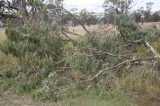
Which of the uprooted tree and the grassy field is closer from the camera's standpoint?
the uprooted tree

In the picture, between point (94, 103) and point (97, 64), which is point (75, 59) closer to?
point (97, 64)

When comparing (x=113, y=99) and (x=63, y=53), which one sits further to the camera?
(x=63, y=53)

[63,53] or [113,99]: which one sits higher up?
[63,53]

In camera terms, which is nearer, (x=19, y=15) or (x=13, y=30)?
(x=13, y=30)

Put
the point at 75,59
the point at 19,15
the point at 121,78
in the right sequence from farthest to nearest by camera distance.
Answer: the point at 19,15 → the point at 121,78 → the point at 75,59

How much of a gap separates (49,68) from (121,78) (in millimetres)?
1530

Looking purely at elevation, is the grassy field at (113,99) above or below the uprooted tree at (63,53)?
below

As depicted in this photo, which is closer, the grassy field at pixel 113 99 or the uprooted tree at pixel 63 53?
the uprooted tree at pixel 63 53

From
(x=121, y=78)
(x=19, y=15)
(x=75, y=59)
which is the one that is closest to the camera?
(x=75, y=59)

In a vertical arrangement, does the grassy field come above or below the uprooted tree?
below

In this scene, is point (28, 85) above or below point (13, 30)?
below

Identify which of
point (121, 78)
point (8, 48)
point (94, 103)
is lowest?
point (94, 103)

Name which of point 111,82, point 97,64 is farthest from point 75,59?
point 111,82

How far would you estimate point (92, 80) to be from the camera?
313 inches
